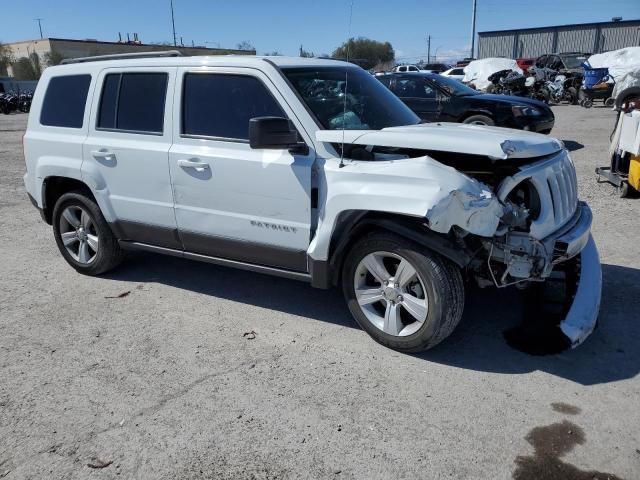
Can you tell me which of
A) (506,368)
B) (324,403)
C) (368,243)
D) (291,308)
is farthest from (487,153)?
(291,308)

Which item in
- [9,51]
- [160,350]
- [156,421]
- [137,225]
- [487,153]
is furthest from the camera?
[9,51]

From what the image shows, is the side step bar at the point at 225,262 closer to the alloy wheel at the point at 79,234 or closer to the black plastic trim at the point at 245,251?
the black plastic trim at the point at 245,251

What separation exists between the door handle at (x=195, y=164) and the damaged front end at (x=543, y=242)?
2.08m

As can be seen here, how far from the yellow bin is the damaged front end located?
3.81 meters

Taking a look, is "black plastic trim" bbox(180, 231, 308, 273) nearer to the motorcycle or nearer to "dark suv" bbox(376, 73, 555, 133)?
"dark suv" bbox(376, 73, 555, 133)

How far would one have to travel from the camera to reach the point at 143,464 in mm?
2885

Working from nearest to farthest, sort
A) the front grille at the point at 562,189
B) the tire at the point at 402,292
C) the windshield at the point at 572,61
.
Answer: the tire at the point at 402,292
the front grille at the point at 562,189
the windshield at the point at 572,61

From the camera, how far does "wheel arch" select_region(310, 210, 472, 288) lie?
3525mm

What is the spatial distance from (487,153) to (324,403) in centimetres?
184

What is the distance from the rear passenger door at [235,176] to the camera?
4.05m

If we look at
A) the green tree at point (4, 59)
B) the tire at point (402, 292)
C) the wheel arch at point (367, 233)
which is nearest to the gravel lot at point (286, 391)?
the tire at point (402, 292)

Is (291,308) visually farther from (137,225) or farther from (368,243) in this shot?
(137,225)

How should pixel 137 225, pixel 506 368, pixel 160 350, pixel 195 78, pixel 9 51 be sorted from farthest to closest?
pixel 9 51 → pixel 137 225 → pixel 195 78 → pixel 160 350 → pixel 506 368

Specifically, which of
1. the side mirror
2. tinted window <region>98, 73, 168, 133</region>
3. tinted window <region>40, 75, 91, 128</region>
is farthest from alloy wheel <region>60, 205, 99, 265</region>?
the side mirror
